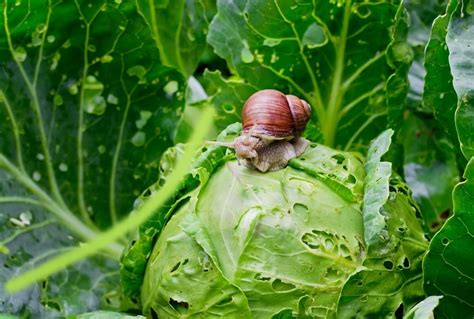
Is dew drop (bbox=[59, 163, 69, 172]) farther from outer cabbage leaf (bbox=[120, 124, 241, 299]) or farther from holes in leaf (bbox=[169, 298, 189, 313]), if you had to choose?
holes in leaf (bbox=[169, 298, 189, 313])

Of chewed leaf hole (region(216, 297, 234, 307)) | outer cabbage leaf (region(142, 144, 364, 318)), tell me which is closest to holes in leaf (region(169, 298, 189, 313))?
outer cabbage leaf (region(142, 144, 364, 318))

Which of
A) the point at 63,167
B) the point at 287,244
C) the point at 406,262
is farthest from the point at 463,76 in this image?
the point at 63,167

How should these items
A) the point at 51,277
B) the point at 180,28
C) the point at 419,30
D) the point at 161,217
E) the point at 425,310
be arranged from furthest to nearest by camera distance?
the point at 419,30 → the point at 180,28 → the point at 51,277 → the point at 161,217 → the point at 425,310

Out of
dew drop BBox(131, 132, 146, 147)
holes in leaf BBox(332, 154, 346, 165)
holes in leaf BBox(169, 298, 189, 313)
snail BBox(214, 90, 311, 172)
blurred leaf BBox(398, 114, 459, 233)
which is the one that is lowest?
A: blurred leaf BBox(398, 114, 459, 233)

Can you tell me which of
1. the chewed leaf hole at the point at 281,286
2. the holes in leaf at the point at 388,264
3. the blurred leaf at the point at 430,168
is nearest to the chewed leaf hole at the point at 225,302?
the chewed leaf hole at the point at 281,286

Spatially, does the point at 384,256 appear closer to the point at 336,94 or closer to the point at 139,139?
the point at 336,94

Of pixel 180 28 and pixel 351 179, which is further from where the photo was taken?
pixel 180 28
